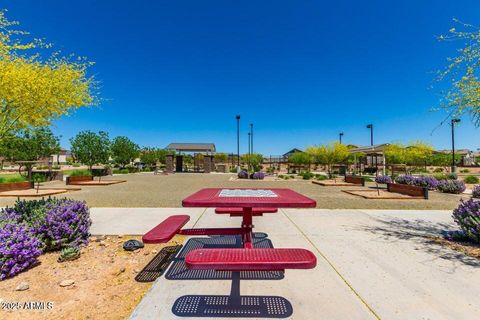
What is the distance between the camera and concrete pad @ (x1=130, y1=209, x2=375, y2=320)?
2.61m

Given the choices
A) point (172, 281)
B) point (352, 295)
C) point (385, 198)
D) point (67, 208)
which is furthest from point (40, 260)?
point (385, 198)

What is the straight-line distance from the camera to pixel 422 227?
6.30 metres

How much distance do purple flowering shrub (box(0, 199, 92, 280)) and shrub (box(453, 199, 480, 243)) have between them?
728 cm

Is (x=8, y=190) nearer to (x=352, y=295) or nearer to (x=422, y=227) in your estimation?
(x=352, y=295)

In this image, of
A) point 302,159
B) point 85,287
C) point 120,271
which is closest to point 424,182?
point 120,271

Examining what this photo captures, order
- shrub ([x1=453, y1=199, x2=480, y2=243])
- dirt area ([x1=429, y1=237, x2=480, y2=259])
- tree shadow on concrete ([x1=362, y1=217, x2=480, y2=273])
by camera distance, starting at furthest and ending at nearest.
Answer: shrub ([x1=453, y1=199, x2=480, y2=243]) → dirt area ([x1=429, y1=237, x2=480, y2=259]) → tree shadow on concrete ([x1=362, y1=217, x2=480, y2=273])

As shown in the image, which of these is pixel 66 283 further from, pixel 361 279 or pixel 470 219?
pixel 470 219

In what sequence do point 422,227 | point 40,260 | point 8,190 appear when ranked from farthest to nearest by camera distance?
point 8,190 < point 422,227 < point 40,260

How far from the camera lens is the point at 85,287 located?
322cm

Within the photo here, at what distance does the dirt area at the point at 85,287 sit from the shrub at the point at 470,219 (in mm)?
5796

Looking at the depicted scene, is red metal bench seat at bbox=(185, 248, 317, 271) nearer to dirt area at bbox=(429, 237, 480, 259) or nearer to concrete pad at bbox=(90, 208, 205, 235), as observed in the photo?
concrete pad at bbox=(90, 208, 205, 235)

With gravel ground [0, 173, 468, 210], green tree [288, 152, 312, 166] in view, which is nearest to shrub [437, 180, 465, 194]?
gravel ground [0, 173, 468, 210]

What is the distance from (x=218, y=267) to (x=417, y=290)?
2.52 meters

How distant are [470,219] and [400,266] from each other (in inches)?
90.6
